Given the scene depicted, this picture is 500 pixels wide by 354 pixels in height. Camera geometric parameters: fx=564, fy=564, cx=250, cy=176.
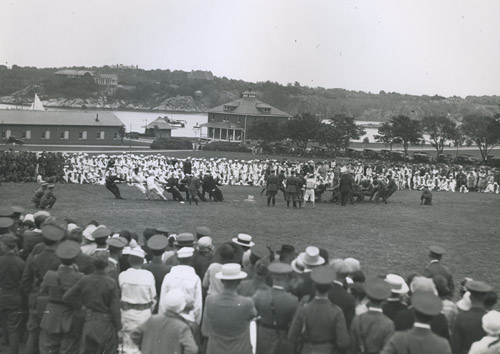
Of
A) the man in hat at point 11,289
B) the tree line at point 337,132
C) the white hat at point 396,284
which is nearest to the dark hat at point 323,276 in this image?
the white hat at point 396,284

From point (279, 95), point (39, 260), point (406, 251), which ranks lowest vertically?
point (406, 251)

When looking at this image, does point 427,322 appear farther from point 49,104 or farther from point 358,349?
point 49,104

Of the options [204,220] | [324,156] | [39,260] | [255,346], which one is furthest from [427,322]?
[324,156]

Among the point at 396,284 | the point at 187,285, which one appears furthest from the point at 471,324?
the point at 187,285

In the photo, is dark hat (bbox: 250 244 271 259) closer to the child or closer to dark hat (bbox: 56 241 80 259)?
dark hat (bbox: 56 241 80 259)

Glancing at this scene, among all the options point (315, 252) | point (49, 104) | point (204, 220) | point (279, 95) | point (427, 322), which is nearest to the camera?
point (427, 322)

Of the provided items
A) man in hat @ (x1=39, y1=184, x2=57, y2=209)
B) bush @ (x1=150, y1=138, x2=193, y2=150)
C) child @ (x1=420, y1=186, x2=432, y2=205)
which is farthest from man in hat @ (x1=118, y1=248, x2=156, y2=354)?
bush @ (x1=150, y1=138, x2=193, y2=150)

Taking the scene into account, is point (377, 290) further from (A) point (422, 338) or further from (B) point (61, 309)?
(B) point (61, 309)
